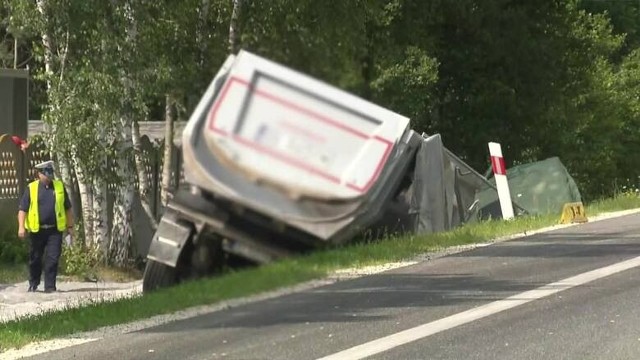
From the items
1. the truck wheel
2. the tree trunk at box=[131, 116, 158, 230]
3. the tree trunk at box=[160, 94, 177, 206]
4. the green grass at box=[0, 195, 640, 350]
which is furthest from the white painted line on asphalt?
the tree trunk at box=[160, 94, 177, 206]

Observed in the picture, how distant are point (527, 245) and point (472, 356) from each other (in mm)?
5888

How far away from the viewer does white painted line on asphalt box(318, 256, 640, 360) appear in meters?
7.62

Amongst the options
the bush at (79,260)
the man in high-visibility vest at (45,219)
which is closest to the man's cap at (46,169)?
the man in high-visibility vest at (45,219)

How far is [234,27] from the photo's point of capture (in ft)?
18.6

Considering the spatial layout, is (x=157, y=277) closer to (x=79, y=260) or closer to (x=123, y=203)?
(x=123, y=203)

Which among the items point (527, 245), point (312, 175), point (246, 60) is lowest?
point (527, 245)

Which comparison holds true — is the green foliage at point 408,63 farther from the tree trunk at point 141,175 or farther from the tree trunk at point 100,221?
the tree trunk at point 100,221

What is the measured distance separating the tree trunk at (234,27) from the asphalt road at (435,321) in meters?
2.35

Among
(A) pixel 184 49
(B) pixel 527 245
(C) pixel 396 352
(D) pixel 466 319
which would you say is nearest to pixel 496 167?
(B) pixel 527 245

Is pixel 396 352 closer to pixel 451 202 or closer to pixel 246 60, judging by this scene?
pixel 246 60

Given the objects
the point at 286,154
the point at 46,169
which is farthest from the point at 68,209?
the point at 286,154

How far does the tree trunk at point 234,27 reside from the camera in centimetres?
463

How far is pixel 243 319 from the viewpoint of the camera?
8664 millimetres

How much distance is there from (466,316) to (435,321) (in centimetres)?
32
